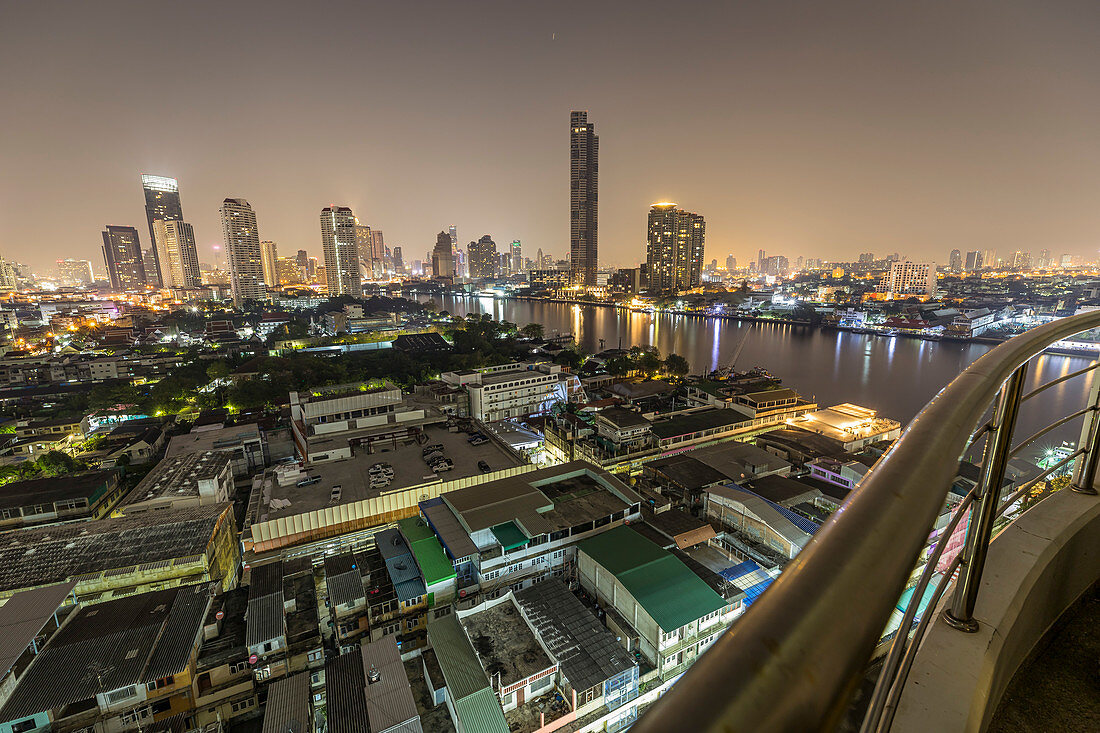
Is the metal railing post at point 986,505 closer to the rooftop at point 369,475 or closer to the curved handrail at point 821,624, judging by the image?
the curved handrail at point 821,624

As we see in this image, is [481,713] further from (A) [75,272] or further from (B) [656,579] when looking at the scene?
(A) [75,272]

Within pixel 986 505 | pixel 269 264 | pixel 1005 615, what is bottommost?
pixel 1005 615

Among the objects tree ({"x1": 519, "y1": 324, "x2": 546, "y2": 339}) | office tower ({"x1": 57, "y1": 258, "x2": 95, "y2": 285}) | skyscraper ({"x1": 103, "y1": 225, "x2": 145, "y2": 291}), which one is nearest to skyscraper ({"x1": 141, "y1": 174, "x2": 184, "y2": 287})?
skyscraper ({"x1": 103, "y1": 225, "x2": 145, "y2": 291})

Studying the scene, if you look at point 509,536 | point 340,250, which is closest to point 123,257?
point 340,250

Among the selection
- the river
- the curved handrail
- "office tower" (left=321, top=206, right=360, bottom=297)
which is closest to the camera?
the curved handrail

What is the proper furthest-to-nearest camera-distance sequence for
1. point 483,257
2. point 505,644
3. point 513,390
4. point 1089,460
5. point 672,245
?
point 483,257
point 672,245
point 513,390
point 505,644
point 1089,460

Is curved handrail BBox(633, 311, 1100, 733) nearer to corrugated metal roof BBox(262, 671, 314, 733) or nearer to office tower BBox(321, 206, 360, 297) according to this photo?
corrugated metal roof BBox(262, 671, 314, 733)

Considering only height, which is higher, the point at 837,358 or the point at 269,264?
the point at 269,264
